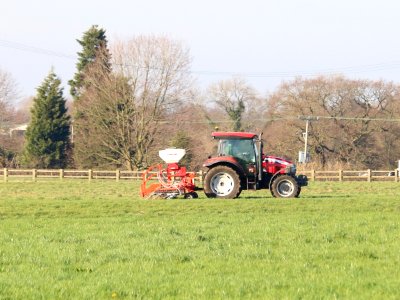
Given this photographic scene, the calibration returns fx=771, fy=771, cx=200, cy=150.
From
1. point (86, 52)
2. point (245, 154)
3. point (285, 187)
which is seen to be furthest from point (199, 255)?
point (86, 52)

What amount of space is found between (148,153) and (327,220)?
38853 millimetres

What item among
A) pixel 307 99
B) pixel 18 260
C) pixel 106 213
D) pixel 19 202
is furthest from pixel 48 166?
pixel 18 260

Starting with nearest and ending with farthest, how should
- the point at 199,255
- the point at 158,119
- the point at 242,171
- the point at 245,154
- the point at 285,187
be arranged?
the point at 199,255, the point at 242,171, the point at 245,154, the point at 285,187, the point at 158,119

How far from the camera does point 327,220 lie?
15.3 m

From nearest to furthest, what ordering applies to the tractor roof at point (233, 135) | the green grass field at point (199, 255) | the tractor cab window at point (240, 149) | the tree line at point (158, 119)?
1. the green grass field at point (199, 255)
2. the tractor roof at point (233, 135)
3. the tractor cab window at point (240, 149)
4. the tree line at point (158, 119)

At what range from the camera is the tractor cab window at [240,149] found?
76.7 feet

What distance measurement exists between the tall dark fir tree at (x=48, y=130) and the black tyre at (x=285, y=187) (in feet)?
127

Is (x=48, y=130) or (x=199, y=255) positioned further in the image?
(x=48, y=130)

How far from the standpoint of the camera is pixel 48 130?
197 ft

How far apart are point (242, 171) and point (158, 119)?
98.0ft

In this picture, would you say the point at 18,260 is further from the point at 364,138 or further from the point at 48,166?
the point at 364,138

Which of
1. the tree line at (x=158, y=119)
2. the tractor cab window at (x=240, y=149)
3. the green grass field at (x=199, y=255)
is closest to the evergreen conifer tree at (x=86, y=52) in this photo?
the tree line at (x=158, y=119)

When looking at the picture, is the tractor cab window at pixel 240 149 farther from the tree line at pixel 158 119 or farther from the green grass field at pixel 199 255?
the tree line at pixel 158 119

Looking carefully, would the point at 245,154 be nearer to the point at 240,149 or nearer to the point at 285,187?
the point at 240,149
